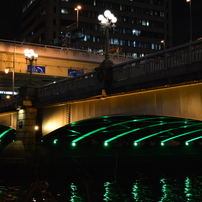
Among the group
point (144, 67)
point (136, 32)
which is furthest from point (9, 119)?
point (136, 32)

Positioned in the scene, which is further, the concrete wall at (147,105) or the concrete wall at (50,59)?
the concrete wall at (50,59)

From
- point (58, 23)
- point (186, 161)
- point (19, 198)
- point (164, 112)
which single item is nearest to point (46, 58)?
point (186, 161)

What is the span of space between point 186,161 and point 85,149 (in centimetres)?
1354

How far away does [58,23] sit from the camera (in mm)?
97000

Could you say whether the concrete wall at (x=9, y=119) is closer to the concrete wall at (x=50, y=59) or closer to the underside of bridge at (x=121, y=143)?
the underside of bridge at (x=121, y=143)

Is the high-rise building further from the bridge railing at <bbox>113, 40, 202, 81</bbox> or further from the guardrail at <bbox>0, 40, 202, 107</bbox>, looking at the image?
the bridge railing at <bbox>113, 40, 202, 81</bbox>

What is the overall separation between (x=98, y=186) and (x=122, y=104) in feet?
16.1

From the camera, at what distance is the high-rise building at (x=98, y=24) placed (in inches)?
3812

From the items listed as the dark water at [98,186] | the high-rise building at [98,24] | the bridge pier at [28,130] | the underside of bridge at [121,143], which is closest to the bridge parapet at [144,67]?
the bridge pier at [28,130]

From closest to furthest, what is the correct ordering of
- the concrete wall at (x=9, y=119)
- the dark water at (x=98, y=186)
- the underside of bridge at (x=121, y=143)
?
the dark water at (x=98, y=186) → the underside of bridge at (x=121, y=143) → the concrete wall at (x=9, y=119)

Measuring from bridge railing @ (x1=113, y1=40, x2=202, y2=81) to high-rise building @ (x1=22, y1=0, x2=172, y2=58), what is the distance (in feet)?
229

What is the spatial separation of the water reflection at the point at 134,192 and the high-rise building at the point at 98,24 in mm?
64218

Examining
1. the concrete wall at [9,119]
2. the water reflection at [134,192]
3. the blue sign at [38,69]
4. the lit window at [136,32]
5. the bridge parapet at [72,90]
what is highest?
the lit window at [136,32]

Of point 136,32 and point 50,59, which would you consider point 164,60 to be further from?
point 136,32
